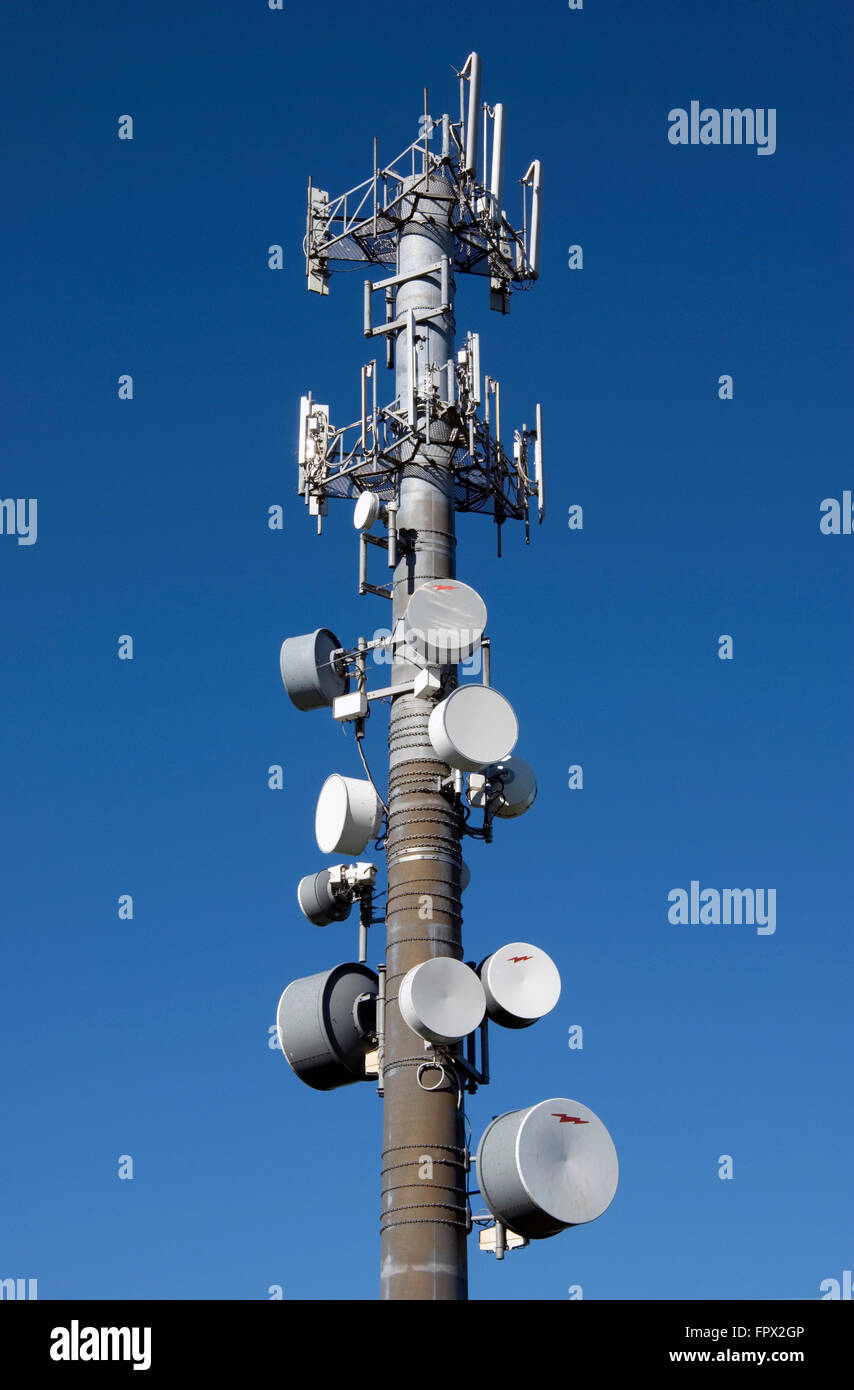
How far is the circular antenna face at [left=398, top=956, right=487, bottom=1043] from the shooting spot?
28.6 meters

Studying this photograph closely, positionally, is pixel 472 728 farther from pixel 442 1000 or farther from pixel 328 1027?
pixel 328 1027

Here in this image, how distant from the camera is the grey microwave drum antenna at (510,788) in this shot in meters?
31.5

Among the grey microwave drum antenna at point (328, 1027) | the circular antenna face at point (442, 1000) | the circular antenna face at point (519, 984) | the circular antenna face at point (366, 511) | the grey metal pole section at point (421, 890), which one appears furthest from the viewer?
the circular antenna face at point (366, 511)

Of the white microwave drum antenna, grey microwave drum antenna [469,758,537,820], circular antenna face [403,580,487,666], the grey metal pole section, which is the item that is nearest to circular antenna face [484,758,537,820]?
grey microwave drum antenna [469,758,537,820]

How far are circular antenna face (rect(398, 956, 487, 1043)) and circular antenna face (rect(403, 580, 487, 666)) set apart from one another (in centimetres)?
536

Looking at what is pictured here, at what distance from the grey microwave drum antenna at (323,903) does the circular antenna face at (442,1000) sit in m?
3.43

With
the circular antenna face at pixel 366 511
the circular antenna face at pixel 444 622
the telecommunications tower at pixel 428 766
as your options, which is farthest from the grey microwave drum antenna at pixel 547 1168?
the circular antenna face at pixel 366 511

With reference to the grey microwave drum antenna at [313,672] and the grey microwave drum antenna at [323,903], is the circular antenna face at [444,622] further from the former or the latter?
the grey microwave drum antenna at [323,903]

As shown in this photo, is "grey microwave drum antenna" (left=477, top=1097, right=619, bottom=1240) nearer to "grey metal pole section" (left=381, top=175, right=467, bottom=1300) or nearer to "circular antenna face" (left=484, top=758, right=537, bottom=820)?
"grey metal pole section" (left=381, top=175, right=467, bottom=1300)

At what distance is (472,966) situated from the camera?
102 feet

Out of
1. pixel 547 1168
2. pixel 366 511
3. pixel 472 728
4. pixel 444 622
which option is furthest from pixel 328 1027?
pixel 366 511

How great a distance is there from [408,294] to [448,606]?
7.46m
